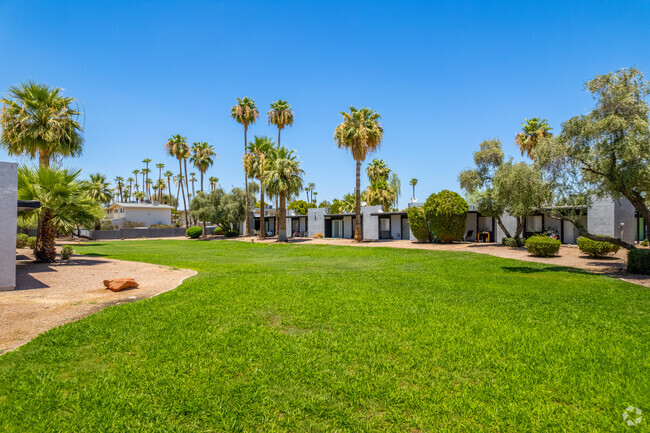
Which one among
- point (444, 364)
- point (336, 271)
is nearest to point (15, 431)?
point (444, 364)

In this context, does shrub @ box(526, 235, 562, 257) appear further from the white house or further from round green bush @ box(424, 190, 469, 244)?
the white house

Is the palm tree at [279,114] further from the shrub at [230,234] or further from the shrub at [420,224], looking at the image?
the shrub at [420,224]

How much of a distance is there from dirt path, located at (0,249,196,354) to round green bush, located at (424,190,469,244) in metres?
17.7

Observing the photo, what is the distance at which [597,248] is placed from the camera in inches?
623

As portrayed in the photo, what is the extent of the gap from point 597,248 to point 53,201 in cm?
2319

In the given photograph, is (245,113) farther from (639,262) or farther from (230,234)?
(639,262)

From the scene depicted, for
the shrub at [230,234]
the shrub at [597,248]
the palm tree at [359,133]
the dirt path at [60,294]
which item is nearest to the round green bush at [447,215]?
the palm tree at [359,133]

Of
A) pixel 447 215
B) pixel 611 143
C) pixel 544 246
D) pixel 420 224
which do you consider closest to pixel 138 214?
pixel 420 224

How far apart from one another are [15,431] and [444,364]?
4.35 m

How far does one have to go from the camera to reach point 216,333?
5547mm

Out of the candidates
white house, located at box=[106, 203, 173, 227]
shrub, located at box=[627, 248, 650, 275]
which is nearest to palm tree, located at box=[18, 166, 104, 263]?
shrub, located at box=[627, 248, 650, 275]

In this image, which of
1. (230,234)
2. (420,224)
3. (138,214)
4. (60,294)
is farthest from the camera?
(138,214)

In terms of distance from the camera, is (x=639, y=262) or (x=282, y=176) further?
(x=282, y=176)

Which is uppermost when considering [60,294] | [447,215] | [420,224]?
[447,215]
